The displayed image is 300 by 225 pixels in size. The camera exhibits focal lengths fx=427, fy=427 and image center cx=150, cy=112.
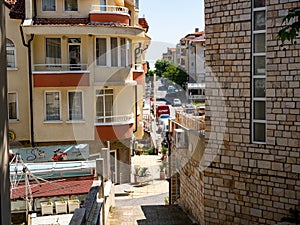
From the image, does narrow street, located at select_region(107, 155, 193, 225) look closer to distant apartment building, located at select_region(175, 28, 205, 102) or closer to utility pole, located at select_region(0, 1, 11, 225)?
distant apartment building, located at select_region(175, 28, 205, 102)

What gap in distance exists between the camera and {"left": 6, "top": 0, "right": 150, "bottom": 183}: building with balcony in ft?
57.3

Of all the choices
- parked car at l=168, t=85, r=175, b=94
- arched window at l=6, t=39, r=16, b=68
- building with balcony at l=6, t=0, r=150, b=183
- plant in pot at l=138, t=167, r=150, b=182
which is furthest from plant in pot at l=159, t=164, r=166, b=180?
parked car at l=168, t=85, r=175, b=94

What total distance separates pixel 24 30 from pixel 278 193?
1236cm

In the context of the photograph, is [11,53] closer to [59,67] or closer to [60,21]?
[59,67]

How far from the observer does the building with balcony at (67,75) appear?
17453 millimetres

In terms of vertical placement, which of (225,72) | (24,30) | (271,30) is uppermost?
(24,30)

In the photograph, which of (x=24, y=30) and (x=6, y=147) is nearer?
(x=6, y=147)

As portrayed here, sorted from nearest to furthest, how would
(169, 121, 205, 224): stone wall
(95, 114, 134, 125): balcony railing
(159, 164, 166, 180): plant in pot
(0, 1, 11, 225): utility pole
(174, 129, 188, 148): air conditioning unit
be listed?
1. (0, 1, 11, 225): utility pole
2. (169, 121, 205, 224): stone wall
3. (174, 129, 188, 148): air conditioning unit
4. (95, 114, 134, 125): balcony railing
5. (159, 164, 166, 180): plant in pot

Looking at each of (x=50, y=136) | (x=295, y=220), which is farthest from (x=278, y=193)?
(x=50, y=136)

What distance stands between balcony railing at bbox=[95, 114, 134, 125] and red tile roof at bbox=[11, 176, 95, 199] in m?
3.57

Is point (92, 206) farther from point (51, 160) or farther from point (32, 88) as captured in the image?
point (32, 88)

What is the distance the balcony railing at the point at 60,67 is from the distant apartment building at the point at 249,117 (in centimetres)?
907

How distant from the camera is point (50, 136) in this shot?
17906 mm

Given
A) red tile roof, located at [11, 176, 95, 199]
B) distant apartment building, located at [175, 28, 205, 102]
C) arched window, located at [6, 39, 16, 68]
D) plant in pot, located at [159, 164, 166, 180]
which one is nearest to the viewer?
red tile roof, located at [11, 176, 95, 199]
